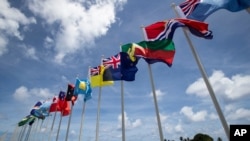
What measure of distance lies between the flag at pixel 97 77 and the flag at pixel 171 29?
8526 mm

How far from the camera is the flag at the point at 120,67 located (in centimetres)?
1892

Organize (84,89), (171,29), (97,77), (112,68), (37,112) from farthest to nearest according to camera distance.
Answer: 1. (37,112)
2. (84,89)
3. (97,77)
4. (112,68)
5. (171,29)

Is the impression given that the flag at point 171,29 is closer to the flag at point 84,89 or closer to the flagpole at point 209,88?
the flagpole at point 209,88

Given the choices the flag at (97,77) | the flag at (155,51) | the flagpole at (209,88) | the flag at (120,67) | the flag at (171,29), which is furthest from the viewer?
the flag at (97,77)

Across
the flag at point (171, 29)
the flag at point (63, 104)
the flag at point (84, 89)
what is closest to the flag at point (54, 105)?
the flag at point (63, 104)

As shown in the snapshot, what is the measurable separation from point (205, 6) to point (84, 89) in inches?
775

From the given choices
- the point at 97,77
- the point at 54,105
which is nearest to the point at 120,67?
the point at 97,77

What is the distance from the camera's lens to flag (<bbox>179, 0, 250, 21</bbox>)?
11.2 m

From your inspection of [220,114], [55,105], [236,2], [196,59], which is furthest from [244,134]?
[55,105]

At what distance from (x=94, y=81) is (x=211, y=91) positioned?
49.8ft

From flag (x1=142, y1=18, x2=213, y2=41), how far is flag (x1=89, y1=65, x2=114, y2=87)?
8526 millimetres

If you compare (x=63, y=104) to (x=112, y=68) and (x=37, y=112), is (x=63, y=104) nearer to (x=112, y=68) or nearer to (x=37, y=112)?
(x=37, y=112)

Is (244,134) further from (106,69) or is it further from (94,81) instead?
(94,81)

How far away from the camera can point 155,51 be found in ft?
54.7
